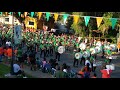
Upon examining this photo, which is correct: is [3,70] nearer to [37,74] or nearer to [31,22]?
[37,74]

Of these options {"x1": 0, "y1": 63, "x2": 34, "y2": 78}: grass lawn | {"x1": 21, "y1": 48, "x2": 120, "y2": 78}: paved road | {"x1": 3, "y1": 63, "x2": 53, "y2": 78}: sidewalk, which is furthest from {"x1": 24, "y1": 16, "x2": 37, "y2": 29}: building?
{"x1": 3, "y1": 63, "x2": 53, "y2": 78}: sidewalk

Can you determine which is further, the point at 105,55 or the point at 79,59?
the point at 105,55

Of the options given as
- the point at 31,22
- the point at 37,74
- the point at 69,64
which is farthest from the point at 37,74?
the point at 31,22

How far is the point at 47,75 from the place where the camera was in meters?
17.2

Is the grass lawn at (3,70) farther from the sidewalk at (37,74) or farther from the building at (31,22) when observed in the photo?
the building at (31,22)

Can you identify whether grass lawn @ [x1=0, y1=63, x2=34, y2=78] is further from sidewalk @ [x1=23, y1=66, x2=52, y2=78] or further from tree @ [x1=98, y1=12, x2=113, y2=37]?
tree @ [x1=98, y1=12, x2=113, y2=37]

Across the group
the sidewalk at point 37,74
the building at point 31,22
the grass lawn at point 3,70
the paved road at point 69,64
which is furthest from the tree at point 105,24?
the sidewalk at point 37,74
